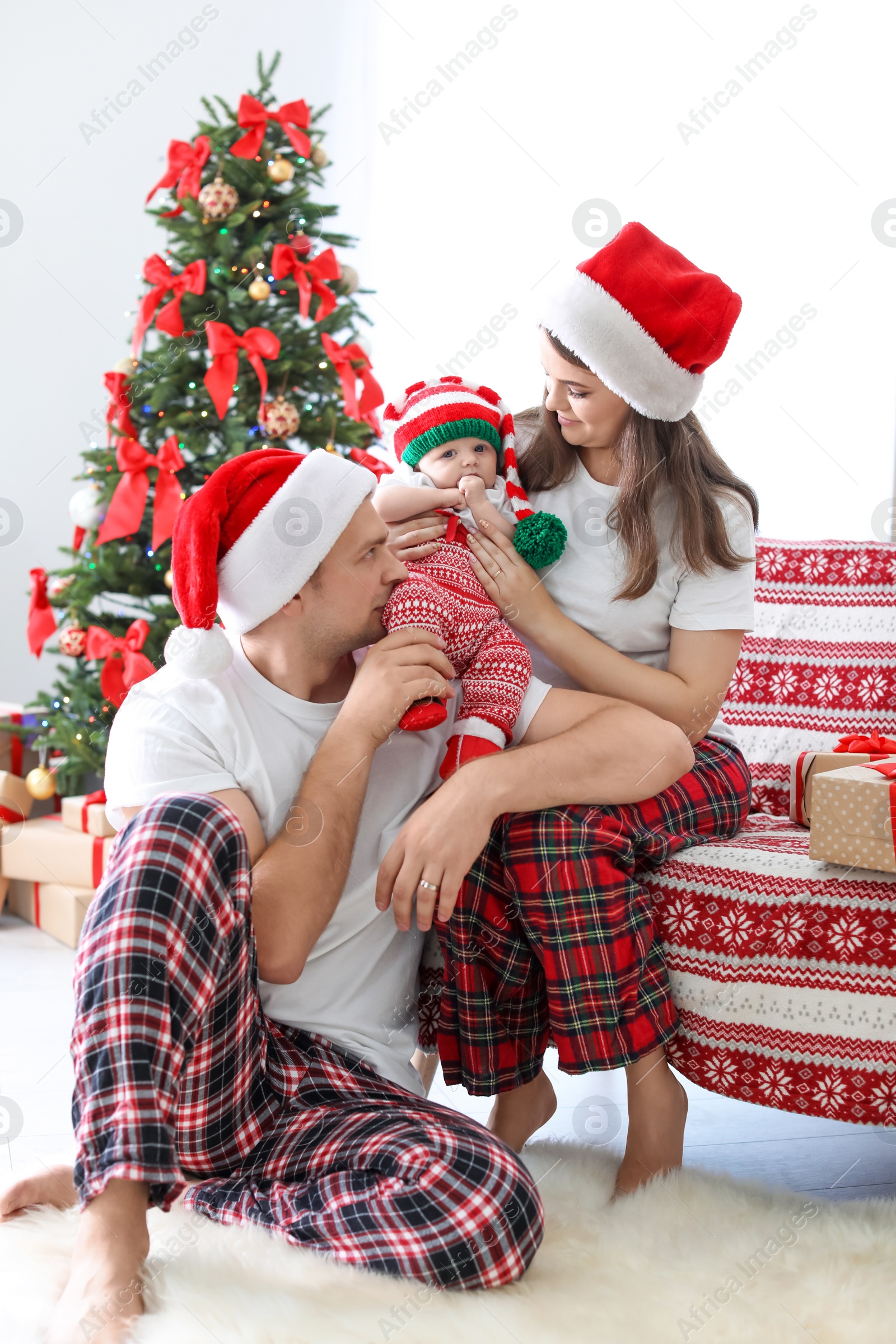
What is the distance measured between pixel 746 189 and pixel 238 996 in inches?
101

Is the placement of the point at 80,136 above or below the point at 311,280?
above

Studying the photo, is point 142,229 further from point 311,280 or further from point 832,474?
point 832,474

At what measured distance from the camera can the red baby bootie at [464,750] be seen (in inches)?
52.3

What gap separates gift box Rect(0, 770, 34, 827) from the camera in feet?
8.62

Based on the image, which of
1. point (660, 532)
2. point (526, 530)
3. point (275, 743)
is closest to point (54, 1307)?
point (275, 743)

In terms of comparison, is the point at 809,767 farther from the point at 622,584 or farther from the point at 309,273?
the point at 309,273

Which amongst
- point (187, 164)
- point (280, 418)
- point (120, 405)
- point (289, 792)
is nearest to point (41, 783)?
point (120, 405)

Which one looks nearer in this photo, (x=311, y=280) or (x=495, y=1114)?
(x=495, y=1114)

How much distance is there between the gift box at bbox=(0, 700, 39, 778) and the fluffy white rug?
5.43 feet

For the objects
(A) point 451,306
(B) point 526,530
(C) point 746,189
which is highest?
(C) point 746,189

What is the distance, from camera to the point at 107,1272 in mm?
999

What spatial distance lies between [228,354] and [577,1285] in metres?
1.87

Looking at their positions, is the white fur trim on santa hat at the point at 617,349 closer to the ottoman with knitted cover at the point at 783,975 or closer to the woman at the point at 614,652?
the woman at the point at 614,652

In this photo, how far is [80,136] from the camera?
3.42 m
